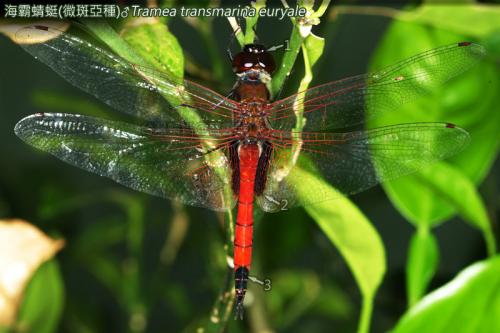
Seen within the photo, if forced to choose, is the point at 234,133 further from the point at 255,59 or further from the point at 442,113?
the point at 442,113

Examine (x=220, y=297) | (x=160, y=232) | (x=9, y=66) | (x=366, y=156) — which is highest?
(x=9, y=66)

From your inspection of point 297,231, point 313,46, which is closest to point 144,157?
point 313,46

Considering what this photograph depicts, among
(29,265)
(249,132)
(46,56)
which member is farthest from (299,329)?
(46,56)

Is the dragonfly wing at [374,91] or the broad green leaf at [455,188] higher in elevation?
the dragonfly wing at [374,91]

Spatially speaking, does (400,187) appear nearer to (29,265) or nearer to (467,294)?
(467,294)

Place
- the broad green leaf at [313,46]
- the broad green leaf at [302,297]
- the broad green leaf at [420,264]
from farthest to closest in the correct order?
the broad green leaf at [302,297] → the broad green leaf at [420,264] → the broad green leaf at [313,46]

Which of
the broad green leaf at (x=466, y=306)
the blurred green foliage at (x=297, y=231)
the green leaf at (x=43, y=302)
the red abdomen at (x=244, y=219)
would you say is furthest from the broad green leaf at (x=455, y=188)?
the green leaf at (x=43, y=302)

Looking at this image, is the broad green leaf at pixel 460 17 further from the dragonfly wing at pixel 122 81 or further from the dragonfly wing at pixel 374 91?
the dragonfly wing at pixel 122 81
